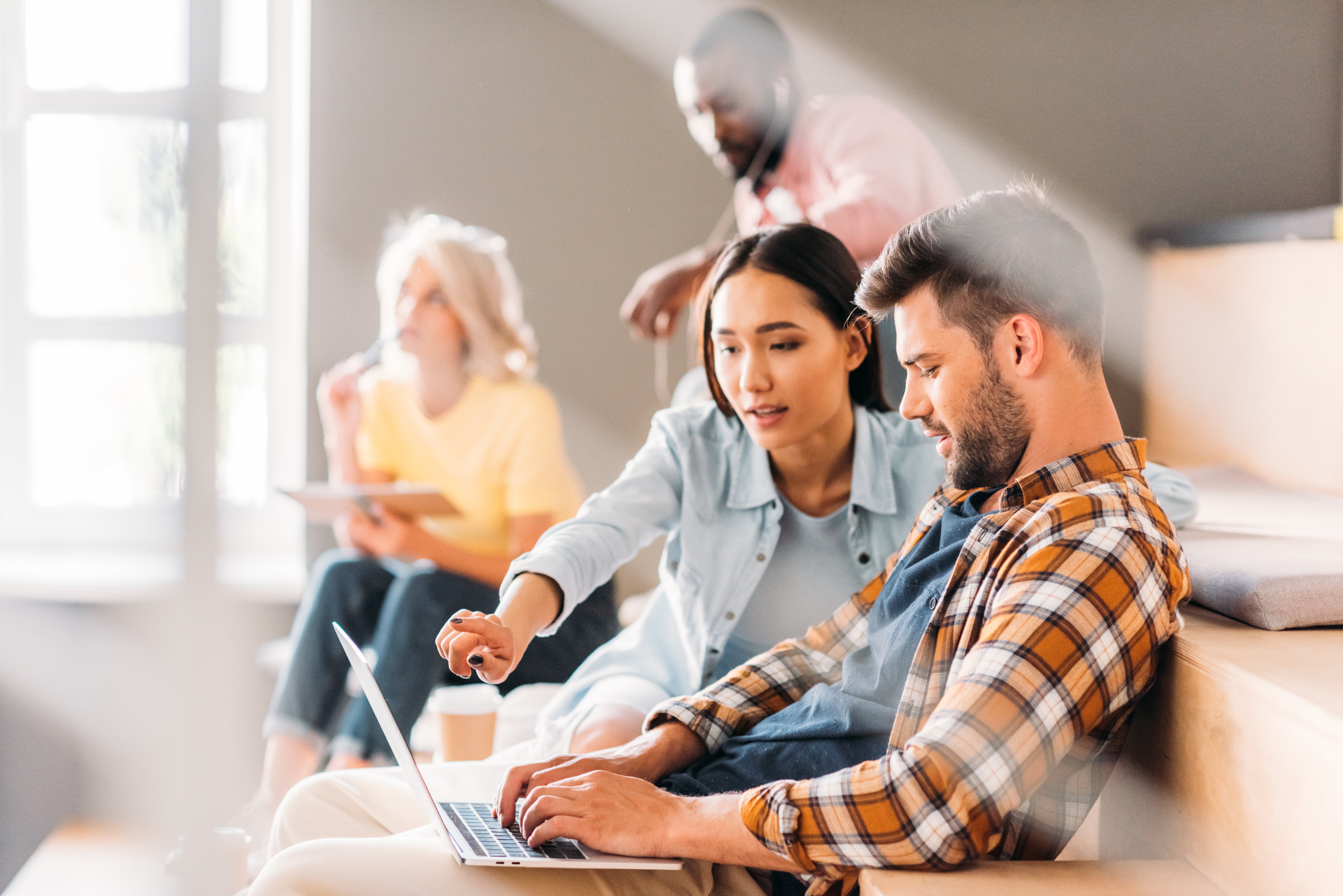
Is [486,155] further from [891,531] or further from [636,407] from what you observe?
[891,531]

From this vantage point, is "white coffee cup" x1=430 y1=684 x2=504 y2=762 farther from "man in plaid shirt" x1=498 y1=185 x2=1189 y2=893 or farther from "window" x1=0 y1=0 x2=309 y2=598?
"window" x1=0 y1=0 x2=309 y2=598

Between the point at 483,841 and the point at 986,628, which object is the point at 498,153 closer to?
the point at 483,841

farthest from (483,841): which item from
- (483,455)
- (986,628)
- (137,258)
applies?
(137,258)

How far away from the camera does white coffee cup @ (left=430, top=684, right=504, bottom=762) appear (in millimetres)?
1578

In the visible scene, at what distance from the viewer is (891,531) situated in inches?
49.2

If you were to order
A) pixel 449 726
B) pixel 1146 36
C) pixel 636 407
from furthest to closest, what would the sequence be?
pixel 636 407 → pixel 1146 36 → pixel 449 726

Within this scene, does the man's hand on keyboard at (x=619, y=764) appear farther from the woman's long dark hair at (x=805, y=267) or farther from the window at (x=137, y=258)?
the window at (x=137, y=258)

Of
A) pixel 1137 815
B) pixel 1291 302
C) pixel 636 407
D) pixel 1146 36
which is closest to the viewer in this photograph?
pixel 1137 815

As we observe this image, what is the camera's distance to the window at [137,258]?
8.13 feet

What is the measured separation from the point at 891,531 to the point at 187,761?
5.96 ft

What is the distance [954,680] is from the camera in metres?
0.76

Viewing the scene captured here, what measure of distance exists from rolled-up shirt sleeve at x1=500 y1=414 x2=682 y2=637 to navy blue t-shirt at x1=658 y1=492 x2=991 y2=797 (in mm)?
249

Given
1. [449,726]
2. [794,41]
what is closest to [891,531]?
[449,726]

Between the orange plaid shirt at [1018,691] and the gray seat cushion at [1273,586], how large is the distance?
4.0 inches
